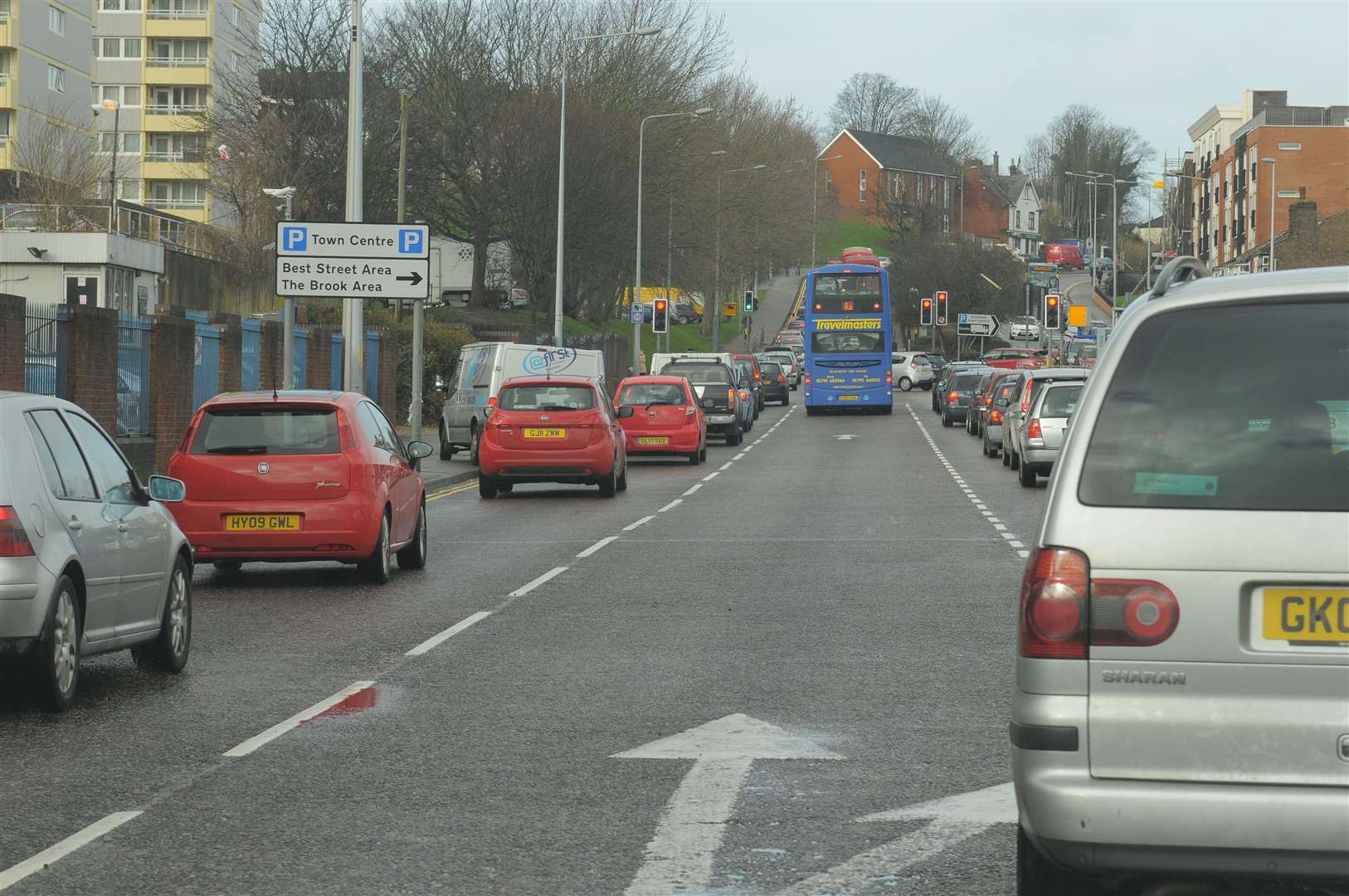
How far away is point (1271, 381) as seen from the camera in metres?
4.52

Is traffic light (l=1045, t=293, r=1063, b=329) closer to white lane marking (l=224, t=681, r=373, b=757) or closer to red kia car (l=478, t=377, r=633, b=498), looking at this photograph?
red kia car (l=478, t=377, r=633, b=498)

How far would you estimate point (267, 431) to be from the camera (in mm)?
14867

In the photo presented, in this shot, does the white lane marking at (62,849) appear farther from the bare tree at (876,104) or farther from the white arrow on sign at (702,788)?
the bare tree at (876,104)

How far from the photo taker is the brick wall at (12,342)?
22797mm

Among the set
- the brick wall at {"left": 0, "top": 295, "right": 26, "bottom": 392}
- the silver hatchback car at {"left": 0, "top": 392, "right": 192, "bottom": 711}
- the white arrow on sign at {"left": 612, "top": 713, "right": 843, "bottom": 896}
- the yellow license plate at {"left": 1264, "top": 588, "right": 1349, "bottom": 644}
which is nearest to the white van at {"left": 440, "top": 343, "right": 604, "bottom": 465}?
the brick wall at {"left": 0, "top": 295, "right": 26, "bottom": 392}

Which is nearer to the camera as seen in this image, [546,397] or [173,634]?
[173,634]

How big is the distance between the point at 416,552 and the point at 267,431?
199 cm

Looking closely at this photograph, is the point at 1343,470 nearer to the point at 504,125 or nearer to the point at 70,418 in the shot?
the point at 70,418

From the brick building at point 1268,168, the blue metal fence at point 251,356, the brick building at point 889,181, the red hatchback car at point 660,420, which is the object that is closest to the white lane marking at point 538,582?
the blue metal fence at point 251,356

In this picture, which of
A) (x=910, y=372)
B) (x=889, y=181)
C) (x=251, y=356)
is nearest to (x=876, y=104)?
(x=889, y=181)

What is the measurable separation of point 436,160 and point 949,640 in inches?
2221

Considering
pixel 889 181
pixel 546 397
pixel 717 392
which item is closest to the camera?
pixel 546 397

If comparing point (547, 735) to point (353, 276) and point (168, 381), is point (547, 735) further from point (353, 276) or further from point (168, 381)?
point (168, 381)

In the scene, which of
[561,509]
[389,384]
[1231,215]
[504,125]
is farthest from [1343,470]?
[1231,215]
